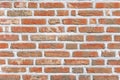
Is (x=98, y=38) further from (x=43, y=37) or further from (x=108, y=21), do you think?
(x=43, y=37)

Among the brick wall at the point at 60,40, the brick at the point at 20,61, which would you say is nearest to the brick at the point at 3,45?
the brick wall at the point at 60,40

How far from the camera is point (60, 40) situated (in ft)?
9.00

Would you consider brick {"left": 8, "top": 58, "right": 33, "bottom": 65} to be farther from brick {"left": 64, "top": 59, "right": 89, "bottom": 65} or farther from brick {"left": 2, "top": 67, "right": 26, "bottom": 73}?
brick {"left": 64, "top": 59, "right": 89, "bottom": 65}

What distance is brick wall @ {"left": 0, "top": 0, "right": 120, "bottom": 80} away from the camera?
8.94 feet

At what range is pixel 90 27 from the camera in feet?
8.95

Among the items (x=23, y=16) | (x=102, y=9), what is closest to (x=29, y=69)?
(x=23, y=16)

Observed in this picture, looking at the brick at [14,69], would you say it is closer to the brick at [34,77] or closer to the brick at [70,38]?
the brick at [34,77]

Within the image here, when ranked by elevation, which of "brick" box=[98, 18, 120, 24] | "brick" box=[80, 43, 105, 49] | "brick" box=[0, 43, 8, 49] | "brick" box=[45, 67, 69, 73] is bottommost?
"brick" box=[45, 67, 69, 73]

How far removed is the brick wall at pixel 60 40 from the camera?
272 centimetres

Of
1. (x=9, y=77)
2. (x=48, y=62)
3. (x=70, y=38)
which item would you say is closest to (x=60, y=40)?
(x=70, y=38)

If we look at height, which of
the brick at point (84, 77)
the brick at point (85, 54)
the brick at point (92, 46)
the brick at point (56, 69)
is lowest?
the brick at point (84, 77)

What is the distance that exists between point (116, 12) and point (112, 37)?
0.21m

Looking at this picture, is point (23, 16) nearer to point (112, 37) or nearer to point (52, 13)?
point (52, 13)

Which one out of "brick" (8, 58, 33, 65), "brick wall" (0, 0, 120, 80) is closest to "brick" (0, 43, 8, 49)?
"brick wall" (0, 0, 120, 80)
